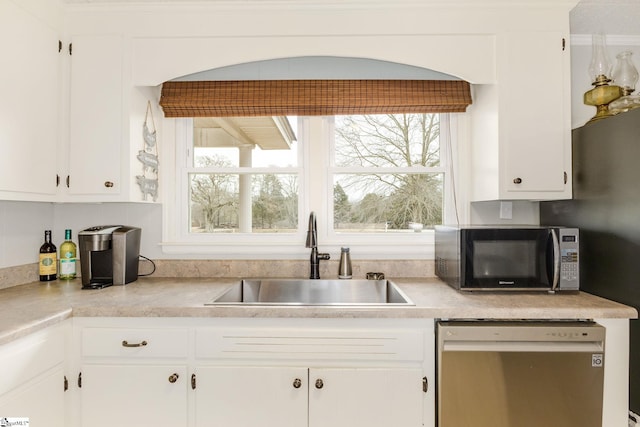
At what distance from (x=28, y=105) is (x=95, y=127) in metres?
0.27

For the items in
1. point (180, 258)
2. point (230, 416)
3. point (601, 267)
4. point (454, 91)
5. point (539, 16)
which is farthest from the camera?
point (180, 258)

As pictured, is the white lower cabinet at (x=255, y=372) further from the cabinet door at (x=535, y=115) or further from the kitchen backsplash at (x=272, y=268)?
the cabinet door at (x=535, y=115)

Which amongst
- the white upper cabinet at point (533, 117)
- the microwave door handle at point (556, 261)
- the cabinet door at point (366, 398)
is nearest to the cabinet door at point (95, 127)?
the cabinet door at point (366, 398)

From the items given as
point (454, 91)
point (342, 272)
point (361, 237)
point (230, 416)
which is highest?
point (454, 91)

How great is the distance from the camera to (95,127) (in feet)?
5.95

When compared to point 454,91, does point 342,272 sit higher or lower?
lower

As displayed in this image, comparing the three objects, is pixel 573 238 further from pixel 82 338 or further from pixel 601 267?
pixel 82 338

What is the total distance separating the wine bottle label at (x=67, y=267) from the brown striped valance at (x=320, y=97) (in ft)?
3.44

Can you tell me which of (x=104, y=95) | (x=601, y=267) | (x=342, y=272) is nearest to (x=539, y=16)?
(x=601, y=267)

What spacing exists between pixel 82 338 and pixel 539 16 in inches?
103

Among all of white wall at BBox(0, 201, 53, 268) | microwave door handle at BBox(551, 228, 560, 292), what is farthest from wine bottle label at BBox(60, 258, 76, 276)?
microwave door handle at BBox(551, 228, 560, 292)

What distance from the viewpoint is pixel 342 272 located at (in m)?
1.99

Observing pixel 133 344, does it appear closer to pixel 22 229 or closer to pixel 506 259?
pixel 22 229

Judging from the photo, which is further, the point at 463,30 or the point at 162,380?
the point at 463,30
